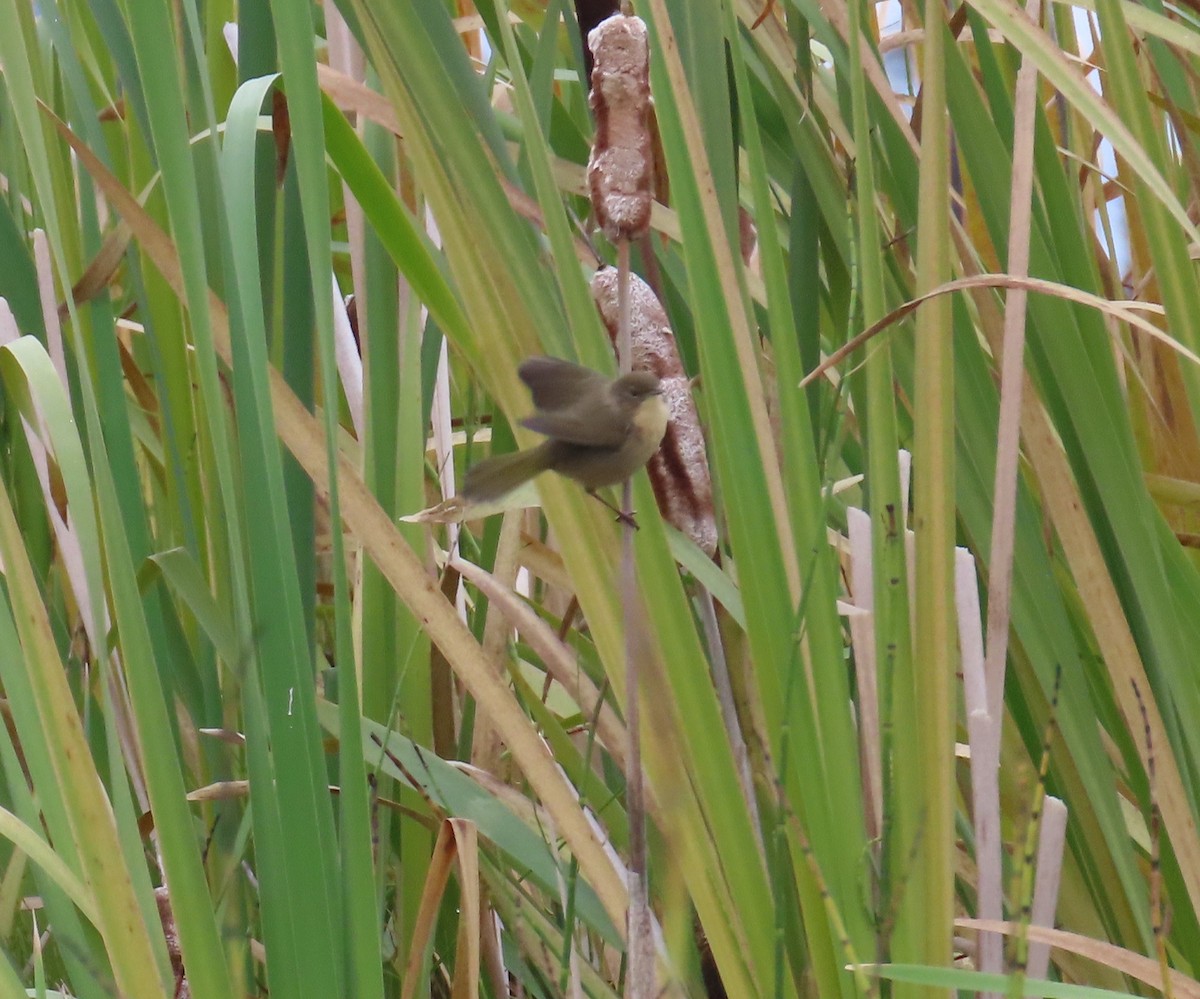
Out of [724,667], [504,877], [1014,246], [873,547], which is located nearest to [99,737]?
[504,877]

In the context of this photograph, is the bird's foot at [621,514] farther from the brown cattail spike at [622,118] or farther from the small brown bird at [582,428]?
the brown cattail spike at [622,118]

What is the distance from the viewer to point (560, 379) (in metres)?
0.65

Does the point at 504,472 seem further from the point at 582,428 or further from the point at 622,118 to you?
the point at 622,118

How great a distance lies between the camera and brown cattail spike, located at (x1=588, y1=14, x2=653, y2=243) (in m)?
0.63

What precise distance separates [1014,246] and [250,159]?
430mm

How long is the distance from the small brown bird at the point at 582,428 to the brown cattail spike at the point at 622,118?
0.07 m

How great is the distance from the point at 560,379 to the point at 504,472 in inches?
2.2

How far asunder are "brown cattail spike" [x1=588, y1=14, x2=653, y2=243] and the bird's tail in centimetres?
12

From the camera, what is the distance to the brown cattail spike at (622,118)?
0.63m

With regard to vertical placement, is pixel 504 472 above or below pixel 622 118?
below

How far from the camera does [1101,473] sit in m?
0.80

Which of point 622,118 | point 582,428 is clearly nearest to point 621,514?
point 582,428

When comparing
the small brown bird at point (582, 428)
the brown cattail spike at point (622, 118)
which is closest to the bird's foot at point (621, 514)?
the small brown bird at point (582, 428)

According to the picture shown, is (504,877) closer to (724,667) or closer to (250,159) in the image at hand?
(724,667)
